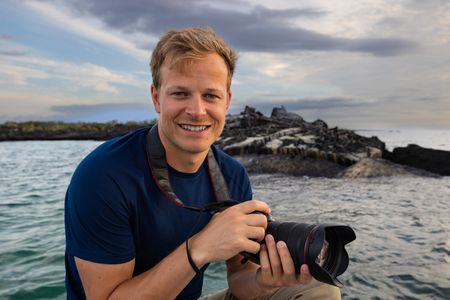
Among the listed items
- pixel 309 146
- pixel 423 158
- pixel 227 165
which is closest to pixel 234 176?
pixel 227 165

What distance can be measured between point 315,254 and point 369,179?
41.1ft

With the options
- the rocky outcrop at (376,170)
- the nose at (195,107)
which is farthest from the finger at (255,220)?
the rocky outcrop at (376,170)

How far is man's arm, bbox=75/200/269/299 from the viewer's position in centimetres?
243

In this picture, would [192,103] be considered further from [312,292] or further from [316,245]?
[312,292]

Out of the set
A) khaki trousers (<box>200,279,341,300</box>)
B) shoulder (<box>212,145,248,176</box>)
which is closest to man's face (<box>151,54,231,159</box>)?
shoulder (<box>212,145,248,176</box>)

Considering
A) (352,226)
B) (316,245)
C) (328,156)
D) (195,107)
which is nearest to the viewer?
(316,245)

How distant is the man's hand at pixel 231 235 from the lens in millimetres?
2410

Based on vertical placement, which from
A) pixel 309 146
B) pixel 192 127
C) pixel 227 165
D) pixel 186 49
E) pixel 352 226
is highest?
pixel 186 49

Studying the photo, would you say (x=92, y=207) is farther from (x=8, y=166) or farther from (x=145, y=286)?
(x=8, y=166)

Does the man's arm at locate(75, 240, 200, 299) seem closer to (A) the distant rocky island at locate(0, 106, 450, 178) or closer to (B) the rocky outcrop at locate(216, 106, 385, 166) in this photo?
(A) the distant rocky island at locate(0, 106, 450, 178)

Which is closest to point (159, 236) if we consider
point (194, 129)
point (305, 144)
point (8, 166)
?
point (194, 129)

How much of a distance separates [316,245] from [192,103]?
3.86 feet

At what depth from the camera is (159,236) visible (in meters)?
2.93

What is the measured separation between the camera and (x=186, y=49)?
9.14ft
